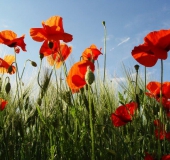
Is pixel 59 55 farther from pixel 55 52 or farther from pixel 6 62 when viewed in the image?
pixel 6 62

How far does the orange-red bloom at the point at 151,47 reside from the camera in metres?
1.10

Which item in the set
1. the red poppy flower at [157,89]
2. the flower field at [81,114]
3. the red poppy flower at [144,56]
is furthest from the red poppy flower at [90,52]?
the red poppy flower at [144,56]

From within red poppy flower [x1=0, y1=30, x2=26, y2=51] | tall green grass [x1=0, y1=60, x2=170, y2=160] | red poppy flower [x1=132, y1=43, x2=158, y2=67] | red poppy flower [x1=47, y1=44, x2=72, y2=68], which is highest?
red poppy flower [x1=0, y1=30, x2=26, y2=51]

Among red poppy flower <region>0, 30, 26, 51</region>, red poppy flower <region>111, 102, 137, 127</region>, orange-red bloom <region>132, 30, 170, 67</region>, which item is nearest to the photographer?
orange-red bloom <region>132, 30, 170, 67</region>

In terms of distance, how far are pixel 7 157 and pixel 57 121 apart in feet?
0.81

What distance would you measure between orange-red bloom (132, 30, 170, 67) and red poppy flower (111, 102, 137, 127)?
210 mm

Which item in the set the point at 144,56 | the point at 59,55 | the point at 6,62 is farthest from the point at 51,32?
the point at 6,62

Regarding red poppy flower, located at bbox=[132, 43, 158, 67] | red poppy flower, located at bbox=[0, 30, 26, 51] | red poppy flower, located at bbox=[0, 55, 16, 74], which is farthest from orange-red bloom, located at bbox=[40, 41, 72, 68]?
red poppy flower, located at bbox=[132, 43, 158, 67]

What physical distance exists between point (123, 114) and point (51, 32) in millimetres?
446

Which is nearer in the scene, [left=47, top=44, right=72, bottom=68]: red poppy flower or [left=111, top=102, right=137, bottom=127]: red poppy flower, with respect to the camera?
[left=111, top=102, right=137, bottom=127]: red poppy flower

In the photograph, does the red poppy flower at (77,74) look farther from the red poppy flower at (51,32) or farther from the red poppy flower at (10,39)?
the red poppy flower at (10,39)

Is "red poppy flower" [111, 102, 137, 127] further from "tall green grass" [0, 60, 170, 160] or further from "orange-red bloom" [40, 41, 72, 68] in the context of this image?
"orange-red bloom" [40, 41, 72, 68]

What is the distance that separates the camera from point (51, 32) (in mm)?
1350

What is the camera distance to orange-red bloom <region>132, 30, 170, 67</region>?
1104mm
